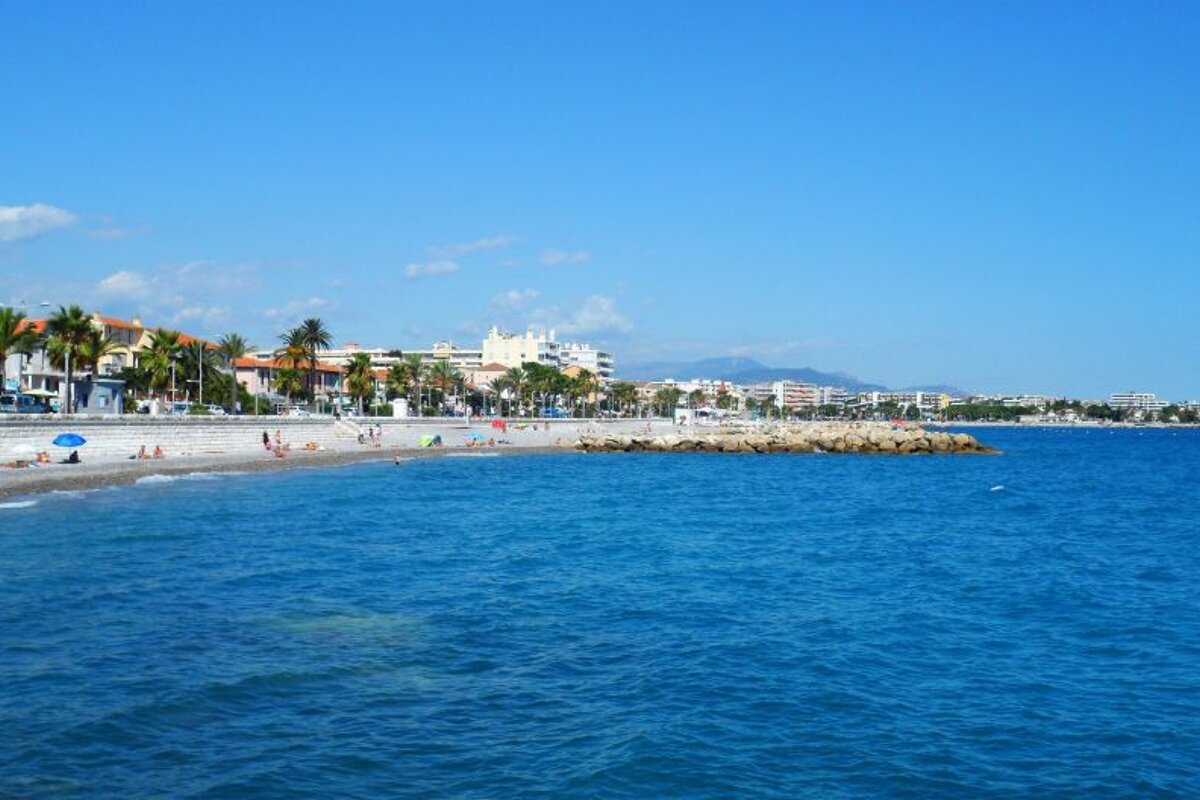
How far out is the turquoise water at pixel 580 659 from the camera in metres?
11.1

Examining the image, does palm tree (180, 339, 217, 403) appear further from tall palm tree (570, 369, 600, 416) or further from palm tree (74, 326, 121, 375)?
tall palm tree (570, 369, 600, 416)

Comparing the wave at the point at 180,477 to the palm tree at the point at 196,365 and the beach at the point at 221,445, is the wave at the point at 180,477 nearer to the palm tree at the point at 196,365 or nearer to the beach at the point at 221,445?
the beach at the point at 221,445

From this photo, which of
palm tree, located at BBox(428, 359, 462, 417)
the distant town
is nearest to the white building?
the distant town

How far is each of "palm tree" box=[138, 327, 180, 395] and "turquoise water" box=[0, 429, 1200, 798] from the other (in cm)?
4102

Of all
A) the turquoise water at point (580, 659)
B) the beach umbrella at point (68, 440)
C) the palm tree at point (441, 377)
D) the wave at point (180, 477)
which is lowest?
the turquoise water at point (580, 659)

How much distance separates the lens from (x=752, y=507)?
139 ft

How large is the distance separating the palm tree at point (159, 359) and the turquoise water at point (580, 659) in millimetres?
41020

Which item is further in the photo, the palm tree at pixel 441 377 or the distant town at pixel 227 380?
the palm tree at pixel 441 377

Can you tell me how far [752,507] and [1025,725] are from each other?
29444mm

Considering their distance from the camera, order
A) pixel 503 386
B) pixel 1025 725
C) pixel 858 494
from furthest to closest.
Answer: pixel 503 386
pixel 858 494
pixel 1025 725

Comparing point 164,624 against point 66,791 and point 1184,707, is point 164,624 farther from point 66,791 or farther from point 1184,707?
point 1184,707

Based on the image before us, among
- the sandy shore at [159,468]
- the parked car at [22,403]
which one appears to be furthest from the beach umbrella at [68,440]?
the parked car at [22,403]

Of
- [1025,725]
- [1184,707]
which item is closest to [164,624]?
[1025,725]

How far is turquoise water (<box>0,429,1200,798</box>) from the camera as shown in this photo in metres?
11.1
